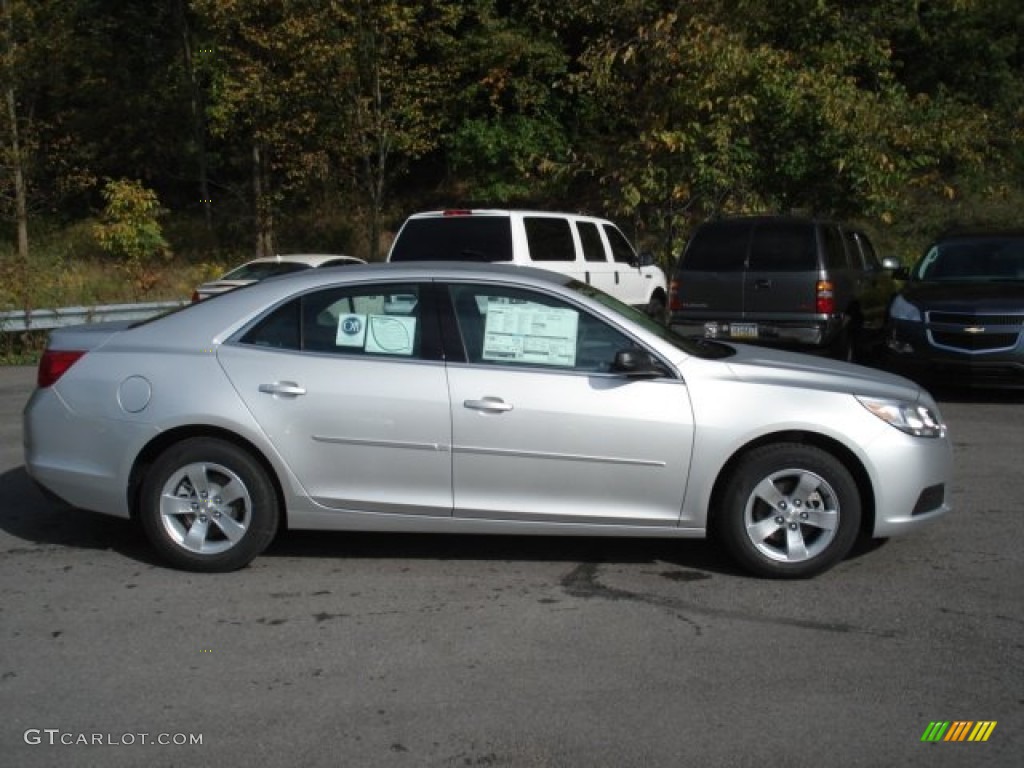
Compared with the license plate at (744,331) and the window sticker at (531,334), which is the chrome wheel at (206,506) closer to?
the window sticker at (531,334)

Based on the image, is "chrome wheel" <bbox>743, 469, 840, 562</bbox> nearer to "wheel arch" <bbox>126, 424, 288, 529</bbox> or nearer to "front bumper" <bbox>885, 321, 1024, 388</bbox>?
"wheel arch" <bbox>126, 424, 288, 529</bbox>

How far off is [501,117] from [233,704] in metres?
23.2

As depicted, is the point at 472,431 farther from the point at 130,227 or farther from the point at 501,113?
the point at 130,227

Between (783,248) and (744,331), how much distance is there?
1013mm

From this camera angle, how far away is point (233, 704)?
421 cm

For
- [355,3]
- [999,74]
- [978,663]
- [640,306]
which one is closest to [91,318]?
[640,306]

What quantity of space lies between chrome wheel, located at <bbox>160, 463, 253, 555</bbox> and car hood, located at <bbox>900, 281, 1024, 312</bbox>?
7769 millimetres

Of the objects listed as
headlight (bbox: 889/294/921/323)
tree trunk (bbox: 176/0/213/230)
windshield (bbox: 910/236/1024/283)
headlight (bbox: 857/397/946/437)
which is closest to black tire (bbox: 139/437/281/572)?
headlight (bbox: 857/397/946/437)

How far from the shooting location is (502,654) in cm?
467

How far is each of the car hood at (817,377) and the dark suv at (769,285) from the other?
19.3 ft

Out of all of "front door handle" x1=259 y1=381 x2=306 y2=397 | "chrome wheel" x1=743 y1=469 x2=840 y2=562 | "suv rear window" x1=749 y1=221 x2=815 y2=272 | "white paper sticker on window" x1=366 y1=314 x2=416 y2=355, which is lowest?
"chrome wheel" x1=743 y1=469 x2=840 y2=562

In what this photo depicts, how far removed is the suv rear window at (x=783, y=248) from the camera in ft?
39.0

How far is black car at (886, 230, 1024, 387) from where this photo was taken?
10.5 metres

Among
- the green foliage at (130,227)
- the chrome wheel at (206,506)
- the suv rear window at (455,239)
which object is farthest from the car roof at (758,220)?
the green foliage at (130,227)
